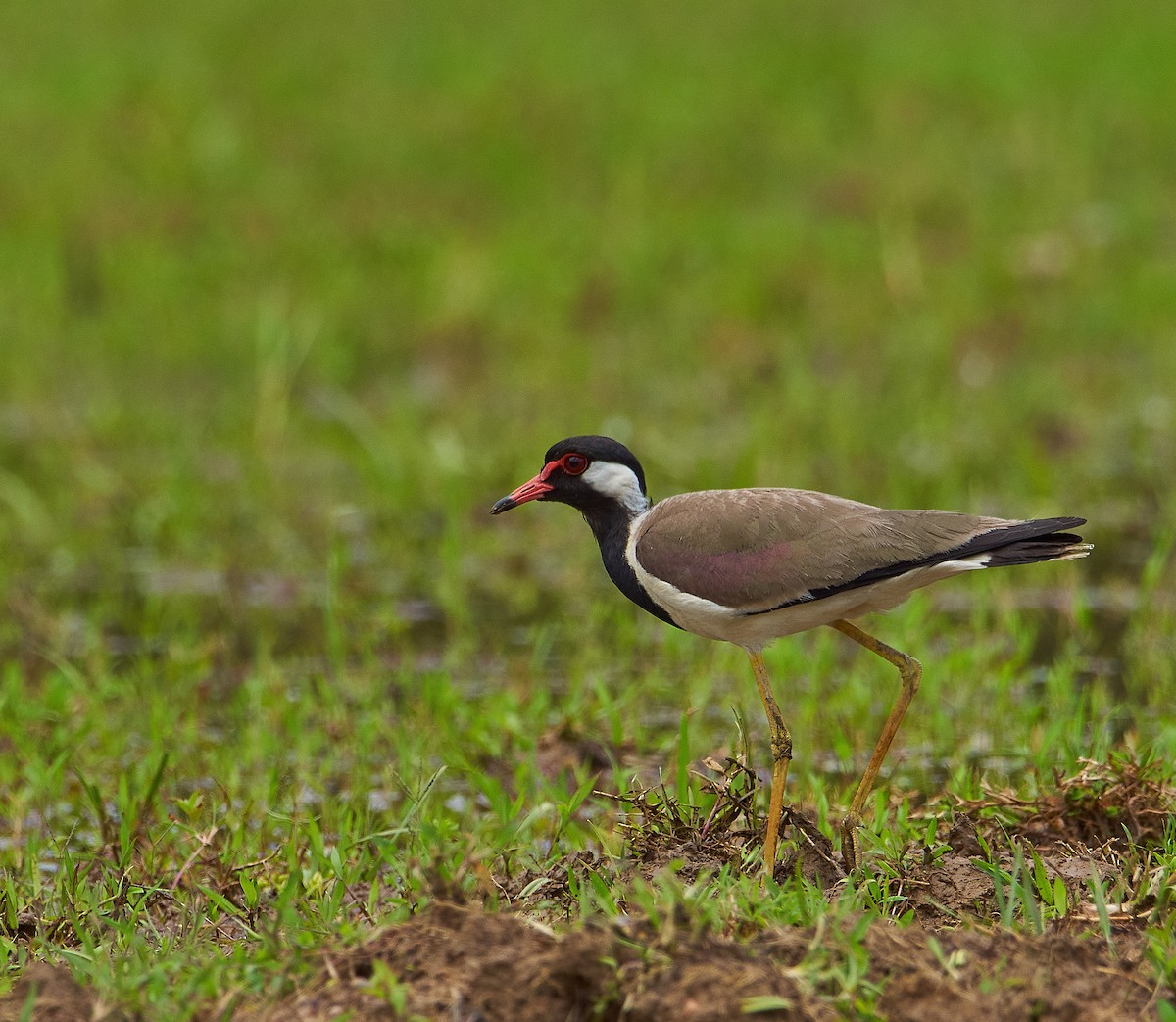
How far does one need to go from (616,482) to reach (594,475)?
6 centimetres

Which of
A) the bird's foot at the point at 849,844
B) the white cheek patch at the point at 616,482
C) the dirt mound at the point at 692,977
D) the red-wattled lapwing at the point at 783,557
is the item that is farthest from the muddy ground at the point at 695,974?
the white cheek patch at the point at 616,482

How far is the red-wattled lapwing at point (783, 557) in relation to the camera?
4.34 m

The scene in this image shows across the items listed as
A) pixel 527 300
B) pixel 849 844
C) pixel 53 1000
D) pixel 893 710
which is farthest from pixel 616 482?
pixel 527 300

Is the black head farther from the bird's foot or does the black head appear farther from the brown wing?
the bird's foot

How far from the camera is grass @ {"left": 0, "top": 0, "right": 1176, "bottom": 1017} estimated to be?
465cm

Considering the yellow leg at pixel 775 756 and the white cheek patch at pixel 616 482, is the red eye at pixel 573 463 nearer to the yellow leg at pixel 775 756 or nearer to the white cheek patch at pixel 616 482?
the white cheek patch at pixel 616 482

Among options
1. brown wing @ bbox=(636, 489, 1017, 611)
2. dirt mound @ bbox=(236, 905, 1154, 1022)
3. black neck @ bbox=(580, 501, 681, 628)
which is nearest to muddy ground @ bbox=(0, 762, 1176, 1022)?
dirt mound @ bbox=(236, 905, 1154, 1022)

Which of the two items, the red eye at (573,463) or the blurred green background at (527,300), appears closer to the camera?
the red eye at (573,463)

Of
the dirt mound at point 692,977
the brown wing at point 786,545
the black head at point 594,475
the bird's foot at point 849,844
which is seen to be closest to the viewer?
the dirt mound at point 692,977

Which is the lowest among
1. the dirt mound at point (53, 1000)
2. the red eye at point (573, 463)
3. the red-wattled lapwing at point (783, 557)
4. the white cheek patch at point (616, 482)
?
the dirt mound at point (53, 1000)

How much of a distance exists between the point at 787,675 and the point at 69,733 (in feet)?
8.02

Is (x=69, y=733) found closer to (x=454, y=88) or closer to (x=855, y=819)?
(x=855, y=819)

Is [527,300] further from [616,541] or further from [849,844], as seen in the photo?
[849,844]

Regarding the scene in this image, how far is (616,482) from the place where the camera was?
4770 millimetres
